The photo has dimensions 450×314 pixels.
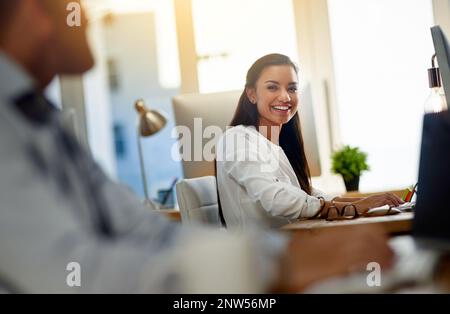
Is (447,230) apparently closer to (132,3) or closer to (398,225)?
(398,225)

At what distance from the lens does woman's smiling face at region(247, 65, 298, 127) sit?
0.79m

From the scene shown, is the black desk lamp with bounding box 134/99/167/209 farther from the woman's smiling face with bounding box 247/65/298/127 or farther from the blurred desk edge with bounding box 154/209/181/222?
the woman's smiling face with bounding box 247/65/298/127

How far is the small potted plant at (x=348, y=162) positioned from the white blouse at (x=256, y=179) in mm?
48

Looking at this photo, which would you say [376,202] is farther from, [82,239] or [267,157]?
[82,239]

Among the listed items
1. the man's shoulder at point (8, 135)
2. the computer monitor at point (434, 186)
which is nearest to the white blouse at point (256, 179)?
the computer monitor at point (434, 186)

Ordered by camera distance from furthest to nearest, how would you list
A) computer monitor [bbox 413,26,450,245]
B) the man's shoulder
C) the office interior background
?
the office interior background, computer monitor [bbox 413,26,450,245], the man's shoulder

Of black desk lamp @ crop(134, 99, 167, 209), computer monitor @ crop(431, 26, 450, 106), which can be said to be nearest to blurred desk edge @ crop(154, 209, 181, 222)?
black desk lamp @ crop(134, 99, 167, 209)

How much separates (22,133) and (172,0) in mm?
352

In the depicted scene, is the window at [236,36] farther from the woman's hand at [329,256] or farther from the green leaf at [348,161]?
the woman's hand at [329,256]

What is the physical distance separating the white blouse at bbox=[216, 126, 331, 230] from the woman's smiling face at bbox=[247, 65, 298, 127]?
1.1 inches

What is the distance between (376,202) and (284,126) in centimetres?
14

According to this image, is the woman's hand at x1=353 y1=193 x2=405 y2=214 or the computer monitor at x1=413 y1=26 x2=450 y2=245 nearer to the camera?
the computer monitor at x1=413 y1=26 x2=450 y2=245

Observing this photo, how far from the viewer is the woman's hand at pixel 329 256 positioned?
55 centimetres

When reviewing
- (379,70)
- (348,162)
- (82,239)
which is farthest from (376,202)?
(82,239)
